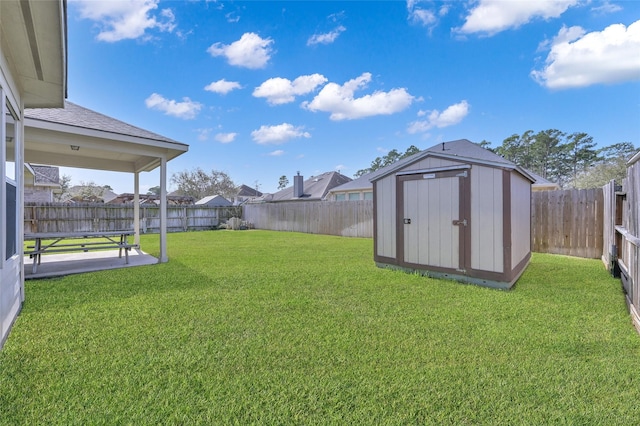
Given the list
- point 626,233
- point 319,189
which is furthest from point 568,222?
point 319,189

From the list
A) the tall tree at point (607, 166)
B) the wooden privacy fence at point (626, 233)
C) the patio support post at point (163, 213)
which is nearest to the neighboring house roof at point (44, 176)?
the patio support post at point (163, 213)

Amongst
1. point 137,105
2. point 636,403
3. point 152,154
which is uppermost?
point 137,105

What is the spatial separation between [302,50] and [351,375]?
1213cm

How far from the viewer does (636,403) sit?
1.80m

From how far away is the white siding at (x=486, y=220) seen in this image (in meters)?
4.49

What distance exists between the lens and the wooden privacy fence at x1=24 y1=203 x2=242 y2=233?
481 inches

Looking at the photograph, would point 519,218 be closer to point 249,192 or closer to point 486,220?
point 486,220

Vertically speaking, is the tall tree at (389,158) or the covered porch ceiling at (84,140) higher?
the tall tree at (389,158)

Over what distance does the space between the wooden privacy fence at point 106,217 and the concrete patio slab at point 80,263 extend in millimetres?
6379

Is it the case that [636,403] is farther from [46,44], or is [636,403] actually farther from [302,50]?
[302,50]

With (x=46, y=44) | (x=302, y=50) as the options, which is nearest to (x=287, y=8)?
(x=302, y=50)

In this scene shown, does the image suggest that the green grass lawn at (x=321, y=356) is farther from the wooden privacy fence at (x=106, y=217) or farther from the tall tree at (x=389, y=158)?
the tall tree at (x=389, y=158)

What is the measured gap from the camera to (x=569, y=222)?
7145 millimetres

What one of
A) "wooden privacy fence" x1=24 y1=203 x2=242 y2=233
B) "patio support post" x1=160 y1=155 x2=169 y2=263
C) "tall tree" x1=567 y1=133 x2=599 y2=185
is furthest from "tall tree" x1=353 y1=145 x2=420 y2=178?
"patio support post" x1=160 y1=155 x2=169 y2=263
